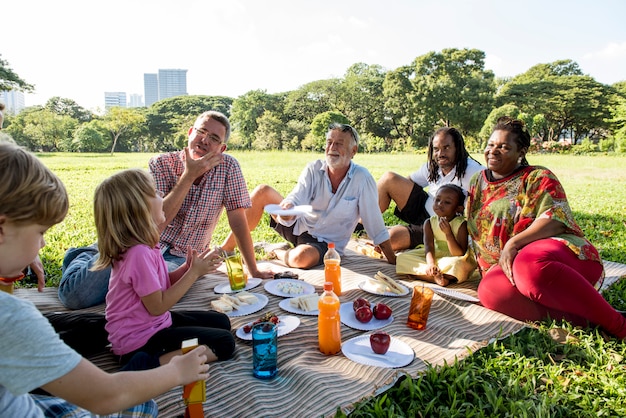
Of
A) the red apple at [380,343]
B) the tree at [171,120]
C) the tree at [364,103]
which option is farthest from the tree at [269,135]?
the red apple at [380,343]

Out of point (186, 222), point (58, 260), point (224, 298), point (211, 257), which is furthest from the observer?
point (58, 260)

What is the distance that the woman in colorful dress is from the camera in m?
2.83

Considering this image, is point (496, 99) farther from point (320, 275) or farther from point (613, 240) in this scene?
point (320, 275)

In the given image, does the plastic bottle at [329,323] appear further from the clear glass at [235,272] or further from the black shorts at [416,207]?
the black shorts at [416,207]

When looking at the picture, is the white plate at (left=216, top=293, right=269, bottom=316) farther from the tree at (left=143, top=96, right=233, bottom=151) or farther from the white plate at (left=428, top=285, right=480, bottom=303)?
the tree at (left=143, top=96, right=233, bottom=151)

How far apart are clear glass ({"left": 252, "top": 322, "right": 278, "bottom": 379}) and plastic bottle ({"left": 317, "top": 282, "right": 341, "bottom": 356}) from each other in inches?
13.0

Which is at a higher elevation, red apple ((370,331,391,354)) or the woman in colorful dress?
the woman in colorful dress

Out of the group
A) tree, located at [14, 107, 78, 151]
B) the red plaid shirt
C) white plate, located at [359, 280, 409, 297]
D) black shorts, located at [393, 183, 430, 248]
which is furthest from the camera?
tree, located at [14, 107, 78, 151]

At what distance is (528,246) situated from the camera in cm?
300

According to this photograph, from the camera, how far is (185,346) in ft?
5.29

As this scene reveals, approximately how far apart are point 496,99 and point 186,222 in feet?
132

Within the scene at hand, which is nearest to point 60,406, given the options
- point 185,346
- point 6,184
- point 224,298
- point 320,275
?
point 185,346

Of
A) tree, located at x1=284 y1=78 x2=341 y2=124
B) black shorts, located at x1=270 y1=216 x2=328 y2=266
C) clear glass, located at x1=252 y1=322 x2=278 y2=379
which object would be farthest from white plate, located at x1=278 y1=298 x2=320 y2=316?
tree, located at x1=284 y1=78 x2=341 y2=124

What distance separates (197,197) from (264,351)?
187 cm
